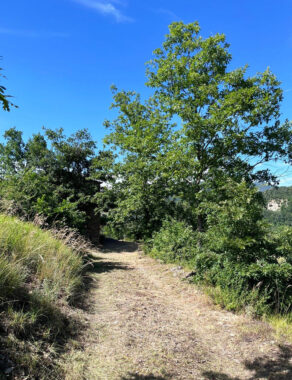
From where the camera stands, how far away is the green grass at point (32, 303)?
2.60 metres

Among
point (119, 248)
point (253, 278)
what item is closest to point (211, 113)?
point (253, 278)

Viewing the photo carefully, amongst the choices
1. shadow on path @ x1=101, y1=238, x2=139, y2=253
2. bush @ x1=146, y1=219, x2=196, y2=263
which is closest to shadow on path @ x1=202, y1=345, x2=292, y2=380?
bush @ x1=146, y1=219, x2=196, y2=263

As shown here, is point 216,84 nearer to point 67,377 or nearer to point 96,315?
point 96,315

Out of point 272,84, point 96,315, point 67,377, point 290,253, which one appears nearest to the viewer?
point 67,377

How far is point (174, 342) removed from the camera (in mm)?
3646

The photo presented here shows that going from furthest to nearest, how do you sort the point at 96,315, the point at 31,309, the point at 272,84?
the point at 272,84 < the point at 96,315 < the point at 31,309

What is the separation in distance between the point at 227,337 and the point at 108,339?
192 cm

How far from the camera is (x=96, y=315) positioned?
4.31 meters

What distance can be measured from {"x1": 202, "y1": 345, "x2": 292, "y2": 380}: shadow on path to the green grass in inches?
74.0

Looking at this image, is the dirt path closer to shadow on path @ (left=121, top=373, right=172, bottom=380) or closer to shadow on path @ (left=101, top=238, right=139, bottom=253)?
shadow on path @ (left=121, top=373, right=172, bottom=380)

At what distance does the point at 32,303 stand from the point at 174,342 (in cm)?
205

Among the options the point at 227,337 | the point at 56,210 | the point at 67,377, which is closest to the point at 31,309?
the point at 67,377

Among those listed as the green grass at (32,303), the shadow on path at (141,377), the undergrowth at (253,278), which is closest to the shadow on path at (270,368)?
the shadow on path at (141,377)

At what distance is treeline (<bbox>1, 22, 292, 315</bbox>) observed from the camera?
5.55 m
